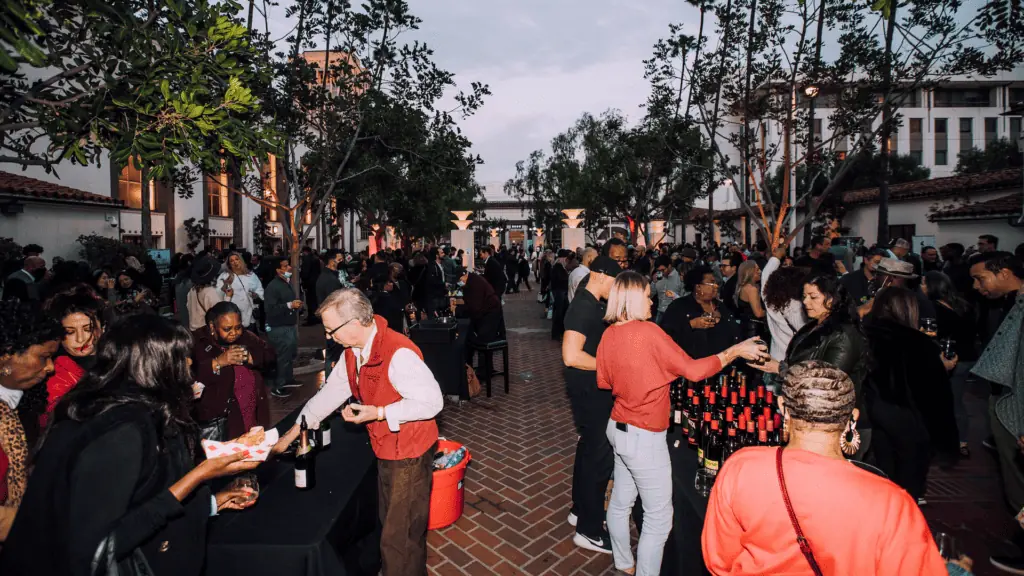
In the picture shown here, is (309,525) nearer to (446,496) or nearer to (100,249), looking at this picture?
(446,496)

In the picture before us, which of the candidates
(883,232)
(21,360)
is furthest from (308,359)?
(883,232)

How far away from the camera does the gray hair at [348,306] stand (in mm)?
3008

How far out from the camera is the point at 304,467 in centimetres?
303

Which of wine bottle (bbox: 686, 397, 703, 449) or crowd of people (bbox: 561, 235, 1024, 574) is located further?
wine bottle (bbox: 686, 397, 703, 449)

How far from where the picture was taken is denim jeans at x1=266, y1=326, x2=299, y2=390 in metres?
8.17

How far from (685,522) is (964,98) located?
206ft

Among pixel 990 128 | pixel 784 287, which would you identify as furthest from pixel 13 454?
pixel 990 128

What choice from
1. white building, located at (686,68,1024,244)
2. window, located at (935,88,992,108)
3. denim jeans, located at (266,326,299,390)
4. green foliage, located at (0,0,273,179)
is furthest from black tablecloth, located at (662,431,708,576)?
window, located at (935,88,992,108)

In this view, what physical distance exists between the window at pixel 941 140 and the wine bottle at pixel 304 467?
61.8 m

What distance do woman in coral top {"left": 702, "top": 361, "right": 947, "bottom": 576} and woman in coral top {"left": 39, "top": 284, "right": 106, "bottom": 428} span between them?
11.5 feet

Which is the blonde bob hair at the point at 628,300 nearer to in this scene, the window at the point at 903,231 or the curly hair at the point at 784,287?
the curly hair at the point at 784,287

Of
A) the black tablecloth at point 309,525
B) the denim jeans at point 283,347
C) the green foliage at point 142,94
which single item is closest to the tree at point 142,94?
the green foliage at point 142,94

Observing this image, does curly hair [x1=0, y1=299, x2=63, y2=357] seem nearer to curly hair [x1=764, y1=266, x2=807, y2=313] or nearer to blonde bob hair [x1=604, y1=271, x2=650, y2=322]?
blonde bob hair [x1=604, y1=271, x2=650, y2=322]

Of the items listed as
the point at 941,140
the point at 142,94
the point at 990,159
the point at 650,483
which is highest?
the point at 941,140
